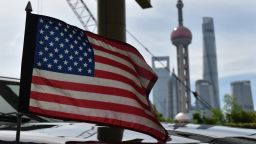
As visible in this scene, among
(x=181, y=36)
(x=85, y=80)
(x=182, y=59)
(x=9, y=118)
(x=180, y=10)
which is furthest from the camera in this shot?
(x=180, y=10)

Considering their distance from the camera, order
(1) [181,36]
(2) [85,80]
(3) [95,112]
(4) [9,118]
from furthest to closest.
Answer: (1) [181,36], (4) [9,118], (2) [85,80], (3) [95,112]

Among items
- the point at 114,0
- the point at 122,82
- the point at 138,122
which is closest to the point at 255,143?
the point at 138,122

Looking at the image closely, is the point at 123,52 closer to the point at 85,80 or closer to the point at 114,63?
the point at 114,63

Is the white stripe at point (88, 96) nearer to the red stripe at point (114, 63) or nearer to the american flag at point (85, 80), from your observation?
the american flag at point (85, 80)

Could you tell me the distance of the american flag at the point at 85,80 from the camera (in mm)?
2908

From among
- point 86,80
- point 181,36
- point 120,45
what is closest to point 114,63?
point 120,45

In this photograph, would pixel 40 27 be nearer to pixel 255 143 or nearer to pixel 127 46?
pixel 127 46

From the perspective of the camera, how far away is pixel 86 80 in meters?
3.12

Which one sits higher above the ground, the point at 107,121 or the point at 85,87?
the point at 85,87

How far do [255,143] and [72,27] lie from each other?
1.47 m

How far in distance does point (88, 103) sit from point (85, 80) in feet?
0.59

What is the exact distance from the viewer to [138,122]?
10.2 ft

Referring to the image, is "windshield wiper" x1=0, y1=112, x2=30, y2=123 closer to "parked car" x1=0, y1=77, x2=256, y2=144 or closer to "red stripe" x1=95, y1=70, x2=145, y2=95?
"parked car" x1=0, y1=77, x2=256, y2=144

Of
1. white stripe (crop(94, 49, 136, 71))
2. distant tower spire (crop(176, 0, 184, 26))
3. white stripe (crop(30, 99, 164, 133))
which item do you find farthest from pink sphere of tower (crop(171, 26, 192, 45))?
white stripe (crop(30, 99, 164, 133))
